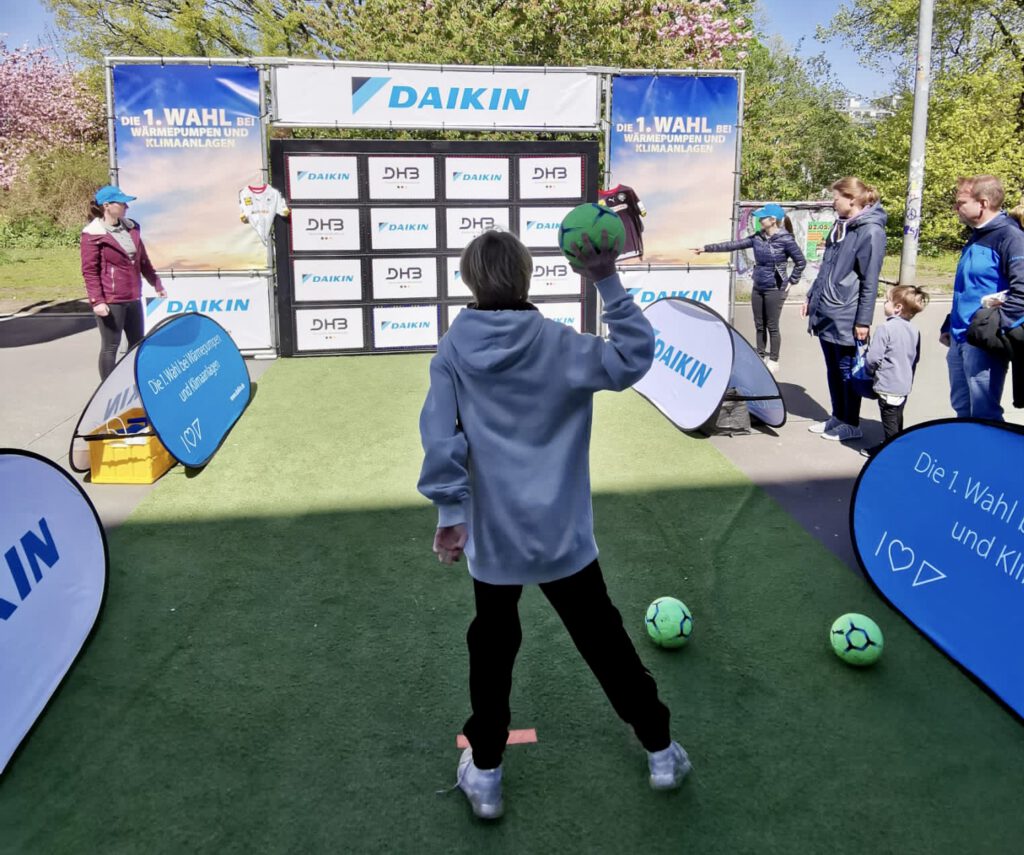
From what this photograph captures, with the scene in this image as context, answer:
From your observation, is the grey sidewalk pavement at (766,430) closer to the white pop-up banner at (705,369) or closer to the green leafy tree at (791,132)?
the white pop-up banner at (705,369)

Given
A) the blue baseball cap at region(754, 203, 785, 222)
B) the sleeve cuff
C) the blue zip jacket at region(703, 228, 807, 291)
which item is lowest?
the sleeve cuff

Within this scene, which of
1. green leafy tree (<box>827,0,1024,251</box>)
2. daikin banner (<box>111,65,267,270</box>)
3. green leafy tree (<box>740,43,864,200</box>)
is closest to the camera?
daikin banner (<box>111,65,267,270</box>)

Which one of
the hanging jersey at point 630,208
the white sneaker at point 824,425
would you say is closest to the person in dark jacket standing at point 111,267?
the hanging jersey at point 630,208

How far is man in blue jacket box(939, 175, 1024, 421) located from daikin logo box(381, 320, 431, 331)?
6.73 meters

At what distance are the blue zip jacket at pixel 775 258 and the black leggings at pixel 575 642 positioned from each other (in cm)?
745

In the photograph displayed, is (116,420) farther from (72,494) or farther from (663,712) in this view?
(663,712)

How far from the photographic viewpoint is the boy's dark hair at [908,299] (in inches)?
253

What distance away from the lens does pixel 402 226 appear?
11.0 metres

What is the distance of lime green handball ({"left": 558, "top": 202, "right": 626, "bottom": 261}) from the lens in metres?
2.53

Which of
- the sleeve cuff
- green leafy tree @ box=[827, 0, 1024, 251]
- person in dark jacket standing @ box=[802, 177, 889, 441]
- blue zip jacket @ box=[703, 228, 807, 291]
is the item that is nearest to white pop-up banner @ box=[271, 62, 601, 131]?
blue zip jacket @ box=[703, 228, 807, 291]

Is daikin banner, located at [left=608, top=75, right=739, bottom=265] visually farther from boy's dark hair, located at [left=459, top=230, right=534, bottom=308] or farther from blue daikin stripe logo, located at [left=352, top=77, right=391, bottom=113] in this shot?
boy's dark hair, located at [left=459, top=230, right=534, bottom=308]

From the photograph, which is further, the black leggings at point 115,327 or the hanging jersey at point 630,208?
the hanging jersey at point 630,208

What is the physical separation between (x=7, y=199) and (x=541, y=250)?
23.7 m

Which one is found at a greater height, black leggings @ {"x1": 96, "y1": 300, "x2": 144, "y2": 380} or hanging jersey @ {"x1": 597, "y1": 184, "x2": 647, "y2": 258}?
hanging jersey @ {"x1": 597, "y1": 184, "x2": 647, "y2": 258}
